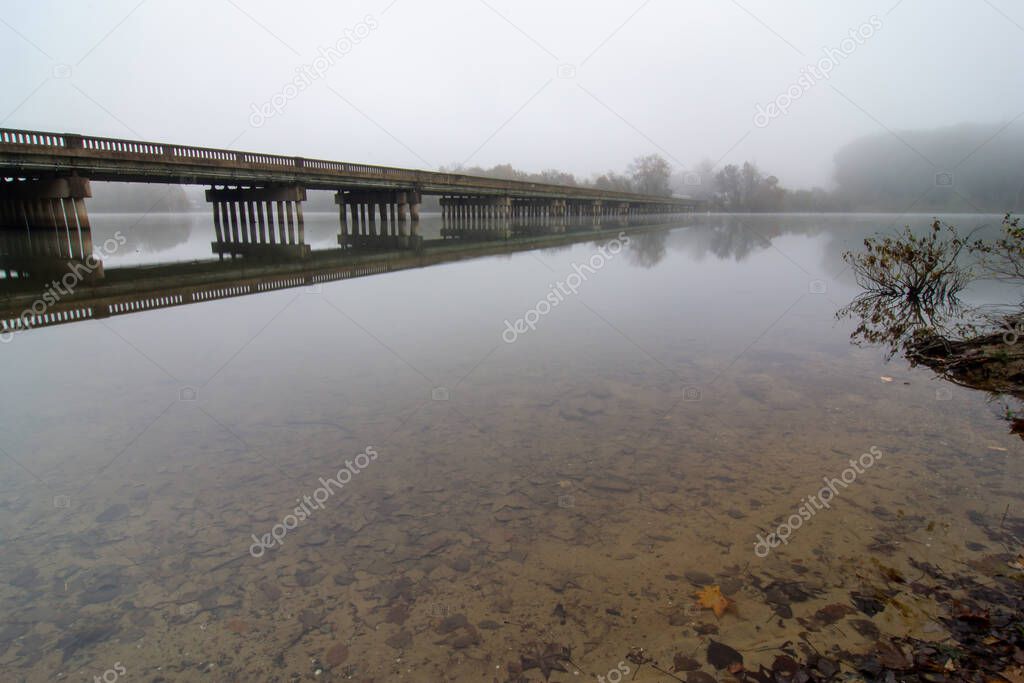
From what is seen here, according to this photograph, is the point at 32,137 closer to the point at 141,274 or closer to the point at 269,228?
the point at 141,274

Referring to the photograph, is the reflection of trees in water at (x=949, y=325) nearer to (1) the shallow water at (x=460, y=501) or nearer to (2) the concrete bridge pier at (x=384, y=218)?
(1) the shallow water at (x=460, y=501)

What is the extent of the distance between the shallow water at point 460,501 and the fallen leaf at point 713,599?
0.06 metres

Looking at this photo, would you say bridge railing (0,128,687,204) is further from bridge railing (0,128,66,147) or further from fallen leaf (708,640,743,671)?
fallen leaf (708,640,743,671)

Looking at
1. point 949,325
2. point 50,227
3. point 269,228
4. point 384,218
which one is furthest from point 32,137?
point 949,325

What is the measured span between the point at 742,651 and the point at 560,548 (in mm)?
1251

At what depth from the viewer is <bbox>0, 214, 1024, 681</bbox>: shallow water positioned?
9.53ft

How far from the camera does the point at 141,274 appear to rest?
17.1 metres

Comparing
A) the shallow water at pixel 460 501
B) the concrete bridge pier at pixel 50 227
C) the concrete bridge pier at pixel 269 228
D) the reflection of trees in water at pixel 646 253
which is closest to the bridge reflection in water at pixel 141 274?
the concrete bridge pier at pixel 50 227

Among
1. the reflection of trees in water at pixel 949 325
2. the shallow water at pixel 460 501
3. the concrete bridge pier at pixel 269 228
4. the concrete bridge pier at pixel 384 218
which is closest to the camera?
the shallow water at pixel 460 501

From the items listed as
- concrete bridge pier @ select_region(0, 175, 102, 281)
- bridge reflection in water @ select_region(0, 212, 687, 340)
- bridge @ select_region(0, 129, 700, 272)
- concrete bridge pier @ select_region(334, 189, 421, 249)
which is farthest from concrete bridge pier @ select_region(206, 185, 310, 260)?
concrete bridge pier @ select_region(0, 175, 102, 281)

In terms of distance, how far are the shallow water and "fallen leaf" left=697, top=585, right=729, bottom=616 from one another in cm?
6

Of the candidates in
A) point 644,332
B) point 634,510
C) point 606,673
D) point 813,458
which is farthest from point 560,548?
point 644,332

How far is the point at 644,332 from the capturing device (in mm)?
10125

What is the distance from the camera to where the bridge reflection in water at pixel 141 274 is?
1201 cm
